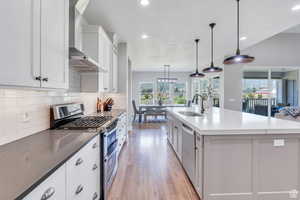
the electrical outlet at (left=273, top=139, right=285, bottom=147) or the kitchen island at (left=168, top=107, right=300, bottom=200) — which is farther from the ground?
the electrical outlet at (left=273, top=139, right=285, bottom=147)

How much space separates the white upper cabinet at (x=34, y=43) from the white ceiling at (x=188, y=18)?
1.56 metres

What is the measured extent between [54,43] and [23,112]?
70 centimetres

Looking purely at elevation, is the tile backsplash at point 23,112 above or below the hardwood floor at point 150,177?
above

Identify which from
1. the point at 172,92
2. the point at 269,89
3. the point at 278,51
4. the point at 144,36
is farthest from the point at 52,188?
the point at 172,92

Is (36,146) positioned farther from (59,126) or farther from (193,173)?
(193,173)

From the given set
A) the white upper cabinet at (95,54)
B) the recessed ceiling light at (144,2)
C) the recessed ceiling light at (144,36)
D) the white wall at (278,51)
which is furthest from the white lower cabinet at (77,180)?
the white wall at (278,51)

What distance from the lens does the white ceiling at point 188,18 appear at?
2.83 m

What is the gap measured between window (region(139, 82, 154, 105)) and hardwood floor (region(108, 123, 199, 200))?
6.72 meters

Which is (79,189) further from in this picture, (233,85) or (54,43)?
(233,85)

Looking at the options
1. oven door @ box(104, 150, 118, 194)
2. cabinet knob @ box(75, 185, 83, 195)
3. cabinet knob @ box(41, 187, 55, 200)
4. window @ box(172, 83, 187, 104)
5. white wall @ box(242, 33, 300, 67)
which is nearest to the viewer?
cabinet knob @ box(41, 187, 55, 200)

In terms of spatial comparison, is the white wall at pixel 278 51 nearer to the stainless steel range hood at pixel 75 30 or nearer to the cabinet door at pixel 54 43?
the stainless steel range hood at pixel 75 30

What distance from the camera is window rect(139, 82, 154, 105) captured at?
10867 millimetres

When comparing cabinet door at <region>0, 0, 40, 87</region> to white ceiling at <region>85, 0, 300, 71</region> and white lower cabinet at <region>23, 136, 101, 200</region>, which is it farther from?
white ceiling at <region>85, 0, 300, 71</region>

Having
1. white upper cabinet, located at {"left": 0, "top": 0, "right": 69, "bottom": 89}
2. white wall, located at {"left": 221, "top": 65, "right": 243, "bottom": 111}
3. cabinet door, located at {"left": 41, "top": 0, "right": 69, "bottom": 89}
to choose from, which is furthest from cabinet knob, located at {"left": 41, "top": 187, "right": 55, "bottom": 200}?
white wall, located at {"left": 221, "top": 65, "right": 243, "bottom": 111}
